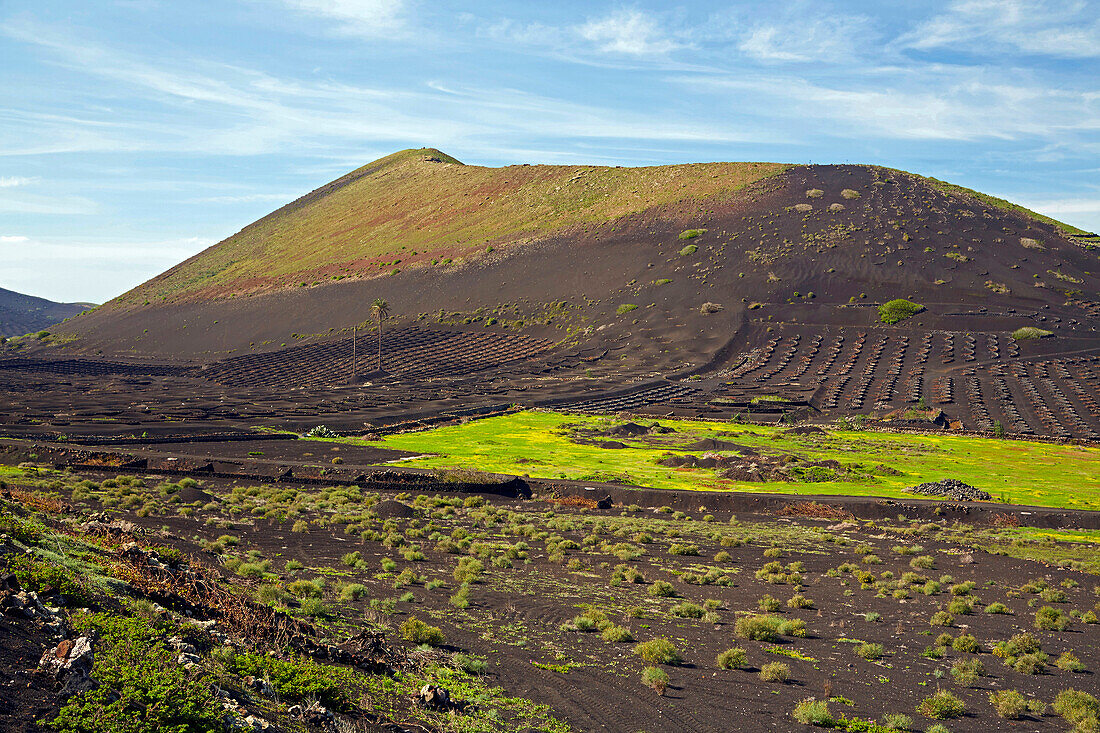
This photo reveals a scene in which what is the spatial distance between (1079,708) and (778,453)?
48.9m

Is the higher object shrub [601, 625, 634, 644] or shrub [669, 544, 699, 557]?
shrub [601, 625, 634, 644]

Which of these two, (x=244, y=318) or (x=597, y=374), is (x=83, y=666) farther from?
(x=244, y=318)

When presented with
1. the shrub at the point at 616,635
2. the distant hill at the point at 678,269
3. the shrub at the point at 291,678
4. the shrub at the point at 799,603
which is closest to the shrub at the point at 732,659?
the shrub at the point at 616,635

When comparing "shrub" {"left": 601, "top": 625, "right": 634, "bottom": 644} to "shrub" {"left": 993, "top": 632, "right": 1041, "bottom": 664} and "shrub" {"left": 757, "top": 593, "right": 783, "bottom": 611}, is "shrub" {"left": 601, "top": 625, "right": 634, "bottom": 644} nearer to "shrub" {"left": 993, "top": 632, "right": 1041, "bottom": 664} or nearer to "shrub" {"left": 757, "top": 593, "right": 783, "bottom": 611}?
"shrub" {"left": 757, "top": 593, "right": 783, "bottom": 611}

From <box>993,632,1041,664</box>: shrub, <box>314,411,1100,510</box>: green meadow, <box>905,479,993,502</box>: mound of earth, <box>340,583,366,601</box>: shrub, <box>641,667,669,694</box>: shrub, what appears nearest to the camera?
<box>641,667,669,694</box>: shrub

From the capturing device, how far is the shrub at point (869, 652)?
20487mm

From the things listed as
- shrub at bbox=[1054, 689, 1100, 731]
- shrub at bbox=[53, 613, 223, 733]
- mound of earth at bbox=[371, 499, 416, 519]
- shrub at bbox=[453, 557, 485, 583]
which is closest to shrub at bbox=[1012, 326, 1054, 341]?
mound of earth at bbox=[371, 499, 416, 519]

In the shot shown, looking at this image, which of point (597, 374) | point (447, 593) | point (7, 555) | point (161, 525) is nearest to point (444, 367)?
point (597, 374)

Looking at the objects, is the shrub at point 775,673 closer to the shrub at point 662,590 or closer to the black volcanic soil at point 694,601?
the black volcanic soil at point 694,601

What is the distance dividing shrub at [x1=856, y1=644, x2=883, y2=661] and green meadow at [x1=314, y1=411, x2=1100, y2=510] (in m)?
28.0

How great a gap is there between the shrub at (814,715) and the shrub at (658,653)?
3541mm

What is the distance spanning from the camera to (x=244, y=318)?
17538 cm

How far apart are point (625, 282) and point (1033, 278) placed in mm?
72367

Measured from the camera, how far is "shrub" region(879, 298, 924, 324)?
129 m
